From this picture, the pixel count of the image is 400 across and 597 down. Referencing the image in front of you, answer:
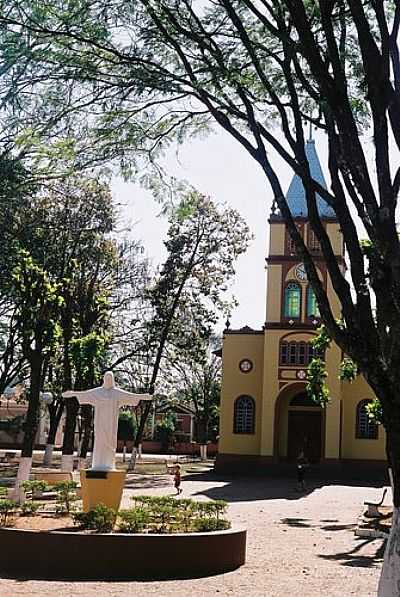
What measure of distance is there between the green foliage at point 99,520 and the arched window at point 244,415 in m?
28.7

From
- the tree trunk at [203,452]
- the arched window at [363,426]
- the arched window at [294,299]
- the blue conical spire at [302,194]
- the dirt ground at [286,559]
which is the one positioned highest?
the blue conical spire at [302,194]

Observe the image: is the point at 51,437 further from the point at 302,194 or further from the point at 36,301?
the point at 36,301

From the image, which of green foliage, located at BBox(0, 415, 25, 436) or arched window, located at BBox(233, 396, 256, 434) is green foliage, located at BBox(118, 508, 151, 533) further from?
green foliage, located at BBox(0, 415, 25, 436)

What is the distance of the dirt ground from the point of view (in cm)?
984

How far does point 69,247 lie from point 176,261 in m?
7.50

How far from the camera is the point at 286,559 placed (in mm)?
12633

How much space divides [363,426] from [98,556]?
3002 cm

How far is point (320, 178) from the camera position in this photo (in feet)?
122

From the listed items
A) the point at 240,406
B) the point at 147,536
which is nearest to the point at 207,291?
the point at 240,406

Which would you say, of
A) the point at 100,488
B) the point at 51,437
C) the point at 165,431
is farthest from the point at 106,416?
the point at 165,431

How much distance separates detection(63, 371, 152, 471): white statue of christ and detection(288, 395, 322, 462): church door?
25.2 meters

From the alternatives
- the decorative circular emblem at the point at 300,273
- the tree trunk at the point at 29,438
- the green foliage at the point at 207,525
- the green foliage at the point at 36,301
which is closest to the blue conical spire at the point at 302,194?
the decorative circular emblem at the point at 300,273

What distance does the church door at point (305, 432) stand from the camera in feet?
129

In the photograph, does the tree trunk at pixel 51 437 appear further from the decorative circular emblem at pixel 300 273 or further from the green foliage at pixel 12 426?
the green foliage at pixel 12 426
